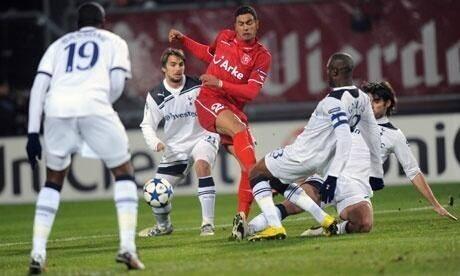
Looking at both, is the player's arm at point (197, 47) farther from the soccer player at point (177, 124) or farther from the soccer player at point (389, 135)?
the soccer player at point (389, 135)

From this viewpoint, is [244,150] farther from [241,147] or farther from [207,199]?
[207,199]

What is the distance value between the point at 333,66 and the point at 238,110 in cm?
175

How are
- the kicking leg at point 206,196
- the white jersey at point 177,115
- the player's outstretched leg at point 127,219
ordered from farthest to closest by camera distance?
the white jersey at point 177,115 < the kicking leg at point 206,196 < the player's outstretched leg at point 127,219

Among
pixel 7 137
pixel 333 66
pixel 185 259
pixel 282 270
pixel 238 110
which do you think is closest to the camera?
pixel 282 270

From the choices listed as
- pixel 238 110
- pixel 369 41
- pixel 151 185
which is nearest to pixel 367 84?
pixel 238 110

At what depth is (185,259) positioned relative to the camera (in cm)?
1052

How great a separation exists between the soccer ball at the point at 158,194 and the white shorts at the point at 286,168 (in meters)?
2.05

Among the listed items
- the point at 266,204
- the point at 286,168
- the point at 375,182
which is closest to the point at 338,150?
the point at 286,168

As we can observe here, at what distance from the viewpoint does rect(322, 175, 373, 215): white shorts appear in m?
11.9

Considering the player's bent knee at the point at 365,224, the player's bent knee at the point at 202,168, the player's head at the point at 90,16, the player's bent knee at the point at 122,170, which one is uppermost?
the player's head at the point at 90,16

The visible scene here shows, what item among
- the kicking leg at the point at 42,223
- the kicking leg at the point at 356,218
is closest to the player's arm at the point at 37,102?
the kicking leg at the point at 42,223

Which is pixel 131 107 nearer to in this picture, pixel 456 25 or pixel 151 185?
pixel 456 25

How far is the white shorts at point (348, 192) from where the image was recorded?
11922 millimetres

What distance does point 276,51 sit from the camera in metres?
21.7
